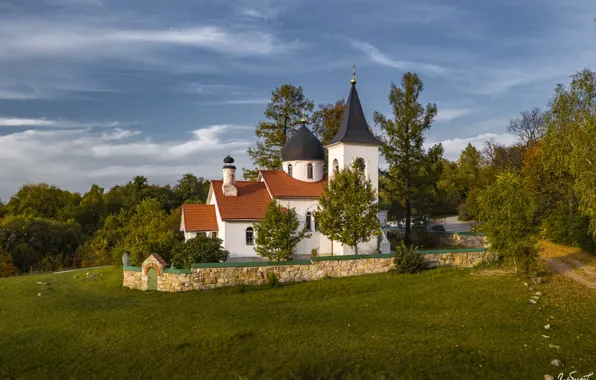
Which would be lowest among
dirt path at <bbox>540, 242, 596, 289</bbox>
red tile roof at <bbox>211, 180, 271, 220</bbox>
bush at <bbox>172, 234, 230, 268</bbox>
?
dirt path at <bbox>540, 242, 596, 289</bbox>

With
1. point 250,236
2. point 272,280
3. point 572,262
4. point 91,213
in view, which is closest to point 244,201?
point 250,236

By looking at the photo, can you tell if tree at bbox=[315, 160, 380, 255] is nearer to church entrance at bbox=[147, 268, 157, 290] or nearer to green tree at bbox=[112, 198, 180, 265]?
green tree at bbox=[112, 198, 180, 265]

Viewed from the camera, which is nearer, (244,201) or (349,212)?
(349,212)

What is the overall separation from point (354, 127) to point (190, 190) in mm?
33643

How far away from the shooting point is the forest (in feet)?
70.3

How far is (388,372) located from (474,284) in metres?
9.73

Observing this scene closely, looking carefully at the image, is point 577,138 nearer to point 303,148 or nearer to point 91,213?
point 303,148

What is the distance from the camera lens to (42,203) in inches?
2301

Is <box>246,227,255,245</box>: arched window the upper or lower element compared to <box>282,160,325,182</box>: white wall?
lower

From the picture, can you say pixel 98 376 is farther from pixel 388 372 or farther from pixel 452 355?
pixel 452 355

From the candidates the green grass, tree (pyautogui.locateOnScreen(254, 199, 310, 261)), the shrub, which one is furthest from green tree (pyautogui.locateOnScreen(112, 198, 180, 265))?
the shrub

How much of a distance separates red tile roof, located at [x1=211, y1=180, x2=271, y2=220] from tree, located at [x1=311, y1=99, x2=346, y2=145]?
1165 cm

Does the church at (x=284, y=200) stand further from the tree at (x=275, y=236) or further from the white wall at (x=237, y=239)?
the tree at (x=275, y=236)

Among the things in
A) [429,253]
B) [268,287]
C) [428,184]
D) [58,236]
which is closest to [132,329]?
[268,287]
